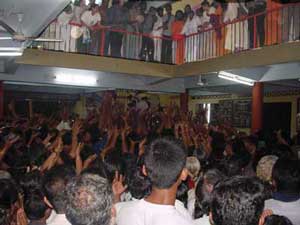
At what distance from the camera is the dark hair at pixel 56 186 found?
2158 millimetres

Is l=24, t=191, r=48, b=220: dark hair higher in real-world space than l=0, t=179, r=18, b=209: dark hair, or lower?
lower

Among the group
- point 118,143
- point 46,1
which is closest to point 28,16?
point 46,1

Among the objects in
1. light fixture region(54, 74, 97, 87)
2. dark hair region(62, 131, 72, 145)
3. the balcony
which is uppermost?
the balcony

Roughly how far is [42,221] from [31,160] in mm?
1977

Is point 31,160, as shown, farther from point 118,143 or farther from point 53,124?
point 53,124

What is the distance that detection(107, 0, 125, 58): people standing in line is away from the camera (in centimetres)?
909

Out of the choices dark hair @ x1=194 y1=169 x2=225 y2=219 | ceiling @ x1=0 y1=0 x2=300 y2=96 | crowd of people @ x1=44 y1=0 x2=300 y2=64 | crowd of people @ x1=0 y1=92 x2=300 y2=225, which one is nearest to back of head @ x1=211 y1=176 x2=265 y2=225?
crowd of people @ x1=0 y1=92 x2=300 y2=225

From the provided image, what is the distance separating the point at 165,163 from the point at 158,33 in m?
8.15

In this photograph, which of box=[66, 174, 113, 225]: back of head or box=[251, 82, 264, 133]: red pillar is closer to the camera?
box=[66, 174, 113, 225]: back of head

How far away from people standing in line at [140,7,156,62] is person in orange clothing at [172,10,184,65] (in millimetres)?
694

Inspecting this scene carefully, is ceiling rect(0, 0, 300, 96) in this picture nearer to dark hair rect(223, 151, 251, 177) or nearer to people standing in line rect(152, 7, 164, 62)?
people standing in line rect(152, 7, 164, 62)

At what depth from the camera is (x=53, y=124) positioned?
7.40 meters

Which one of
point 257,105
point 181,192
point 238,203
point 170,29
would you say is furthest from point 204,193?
point 170,29

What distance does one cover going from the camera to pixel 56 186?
2314 mm
